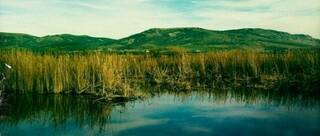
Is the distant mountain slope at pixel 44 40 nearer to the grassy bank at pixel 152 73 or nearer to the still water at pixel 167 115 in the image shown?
the grassy bank at pixel 152 73

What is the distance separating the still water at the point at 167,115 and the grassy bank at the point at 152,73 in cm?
89

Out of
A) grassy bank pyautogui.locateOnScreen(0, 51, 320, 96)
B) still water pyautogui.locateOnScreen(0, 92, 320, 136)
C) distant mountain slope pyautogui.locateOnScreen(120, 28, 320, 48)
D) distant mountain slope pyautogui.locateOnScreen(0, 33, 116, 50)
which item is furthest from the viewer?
distant mountain slope pyautogui.locateOnScreen(120, 28, 320, 48)

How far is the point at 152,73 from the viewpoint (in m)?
22.8

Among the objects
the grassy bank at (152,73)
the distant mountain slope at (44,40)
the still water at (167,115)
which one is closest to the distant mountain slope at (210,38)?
the distant mountain slope at (44,40)

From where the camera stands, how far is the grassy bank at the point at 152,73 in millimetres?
16500

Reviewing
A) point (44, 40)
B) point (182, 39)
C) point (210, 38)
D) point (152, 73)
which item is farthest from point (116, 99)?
point (182, 39)

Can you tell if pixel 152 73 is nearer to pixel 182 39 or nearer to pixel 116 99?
pixel 116 99

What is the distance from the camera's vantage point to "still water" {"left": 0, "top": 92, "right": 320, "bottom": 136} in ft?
35.8

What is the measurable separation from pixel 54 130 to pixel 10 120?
81.3 inches

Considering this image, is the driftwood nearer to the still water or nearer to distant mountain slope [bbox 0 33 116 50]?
the still water

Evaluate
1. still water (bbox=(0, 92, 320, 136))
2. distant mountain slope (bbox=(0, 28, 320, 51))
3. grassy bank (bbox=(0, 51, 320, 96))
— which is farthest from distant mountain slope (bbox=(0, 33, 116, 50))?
still water (bbox=(0, 92, 320, 136))

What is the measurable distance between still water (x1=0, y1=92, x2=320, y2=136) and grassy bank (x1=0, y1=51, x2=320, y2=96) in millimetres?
888

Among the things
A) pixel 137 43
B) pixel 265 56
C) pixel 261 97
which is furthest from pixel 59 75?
pixel 137 43

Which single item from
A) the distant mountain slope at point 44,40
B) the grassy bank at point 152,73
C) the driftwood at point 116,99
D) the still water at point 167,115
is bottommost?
the still water at point 167,115
